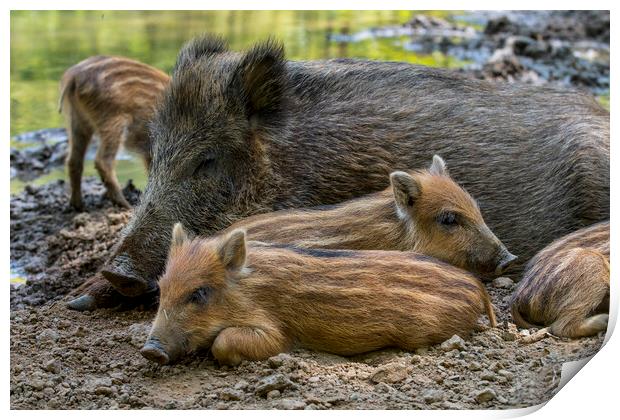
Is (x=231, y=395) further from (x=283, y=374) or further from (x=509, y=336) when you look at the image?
(x=509, y=336)

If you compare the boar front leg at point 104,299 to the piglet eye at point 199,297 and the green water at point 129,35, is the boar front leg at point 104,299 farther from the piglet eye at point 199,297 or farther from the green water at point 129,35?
the green water at point 129,35

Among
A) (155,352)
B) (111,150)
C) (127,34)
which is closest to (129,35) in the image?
(127,34)

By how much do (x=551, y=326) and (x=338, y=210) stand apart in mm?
974

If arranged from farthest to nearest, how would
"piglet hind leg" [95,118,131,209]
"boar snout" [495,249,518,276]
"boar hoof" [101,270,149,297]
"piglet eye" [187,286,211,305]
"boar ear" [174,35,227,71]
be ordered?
"piglet hind leg" [95,118,131,209], "boar ear" [174,35,227,71], "boar hoof" [101,270,149,297], "boar snout" [495,249,518,276], "piglet eye" [187,286,211,305]

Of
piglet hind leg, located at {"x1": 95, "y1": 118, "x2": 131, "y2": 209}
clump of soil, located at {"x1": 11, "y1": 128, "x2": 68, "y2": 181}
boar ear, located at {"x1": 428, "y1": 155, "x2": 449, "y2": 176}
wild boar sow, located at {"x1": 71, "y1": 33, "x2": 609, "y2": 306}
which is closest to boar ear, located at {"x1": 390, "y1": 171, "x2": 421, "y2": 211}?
boar ear, located at {"x1": 428, "y1": 155, "x2": 449, "y2": 176}

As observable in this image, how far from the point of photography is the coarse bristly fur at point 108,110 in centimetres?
640

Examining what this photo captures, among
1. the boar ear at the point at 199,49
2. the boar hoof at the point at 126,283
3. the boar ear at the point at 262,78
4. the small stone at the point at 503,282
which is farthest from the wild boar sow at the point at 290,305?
the boar ear at the point at 199,49

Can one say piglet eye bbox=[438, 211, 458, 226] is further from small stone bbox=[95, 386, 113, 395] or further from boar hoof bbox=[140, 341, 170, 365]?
small stone bbox=[95, 386, 113, 395]

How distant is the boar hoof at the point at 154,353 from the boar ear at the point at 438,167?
1.45 metres

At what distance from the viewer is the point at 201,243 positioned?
12.8 ft

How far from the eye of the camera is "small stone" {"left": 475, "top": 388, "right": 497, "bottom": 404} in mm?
3467

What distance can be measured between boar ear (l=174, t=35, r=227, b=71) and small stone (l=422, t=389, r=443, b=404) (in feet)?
6.89

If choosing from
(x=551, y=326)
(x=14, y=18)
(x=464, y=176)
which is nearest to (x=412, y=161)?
(x=464, y=176)

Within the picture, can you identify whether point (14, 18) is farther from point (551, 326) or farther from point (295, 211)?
point (551, 326)
